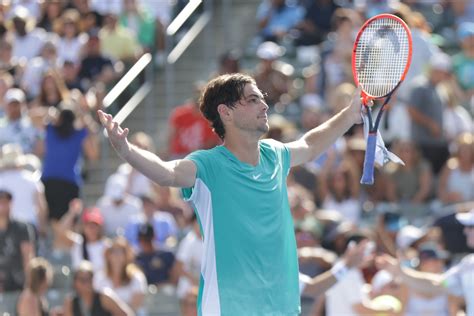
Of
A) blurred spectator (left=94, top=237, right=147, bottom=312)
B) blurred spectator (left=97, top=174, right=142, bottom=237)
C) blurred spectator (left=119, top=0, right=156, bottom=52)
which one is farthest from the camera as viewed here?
blurred spectator (left=119, top=0, right=156, bottom=52)

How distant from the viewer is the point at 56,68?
15273 mm

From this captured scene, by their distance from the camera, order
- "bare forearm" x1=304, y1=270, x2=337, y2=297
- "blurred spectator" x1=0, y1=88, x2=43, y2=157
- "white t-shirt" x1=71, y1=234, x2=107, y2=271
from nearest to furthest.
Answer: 1. "bare forearm" x1=304, y1=270, x2=337, y2=297
2. "white t-shirt" x1=71, y1=234, x2=107, y2=271
3. "blurred spectator" x1=0, y1=88, x2=43, y2=157

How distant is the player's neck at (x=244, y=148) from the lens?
20.8 feet

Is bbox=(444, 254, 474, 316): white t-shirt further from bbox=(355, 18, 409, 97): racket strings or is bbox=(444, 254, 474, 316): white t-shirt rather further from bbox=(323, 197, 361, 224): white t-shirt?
bbox=(355, 18, 409, 97): racket strings

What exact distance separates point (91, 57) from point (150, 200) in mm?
3069

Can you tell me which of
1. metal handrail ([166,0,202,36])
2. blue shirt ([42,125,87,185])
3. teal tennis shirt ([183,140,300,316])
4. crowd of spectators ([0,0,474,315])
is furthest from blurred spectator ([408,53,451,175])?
teal tennis shirt ([183,140,300,316])

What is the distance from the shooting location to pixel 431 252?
1042 cm

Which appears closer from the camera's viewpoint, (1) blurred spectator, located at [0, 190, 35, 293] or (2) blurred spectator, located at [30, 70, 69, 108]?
(1) blurred spectator, located at [0, 190, 35, 293]

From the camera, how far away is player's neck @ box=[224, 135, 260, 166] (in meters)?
6.34

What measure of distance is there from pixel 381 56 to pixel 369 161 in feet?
2.35

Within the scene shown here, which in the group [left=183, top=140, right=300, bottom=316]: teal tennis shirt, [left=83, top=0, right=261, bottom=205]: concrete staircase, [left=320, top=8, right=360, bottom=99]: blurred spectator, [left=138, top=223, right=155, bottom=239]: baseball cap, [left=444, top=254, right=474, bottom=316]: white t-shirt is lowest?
[left=83, top=0, right=261, bottom=205]: concrete staircase

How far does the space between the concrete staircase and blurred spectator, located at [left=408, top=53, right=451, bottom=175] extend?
3.38 metres

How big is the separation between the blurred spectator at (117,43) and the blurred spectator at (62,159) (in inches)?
73.8

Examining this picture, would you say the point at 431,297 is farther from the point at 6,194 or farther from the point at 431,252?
the point at 6,194
